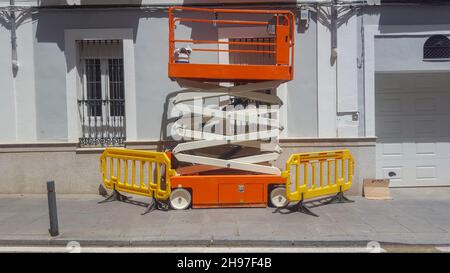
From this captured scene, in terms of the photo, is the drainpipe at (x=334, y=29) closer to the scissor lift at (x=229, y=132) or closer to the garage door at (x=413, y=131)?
the scissor lift at (x=229, y=132)

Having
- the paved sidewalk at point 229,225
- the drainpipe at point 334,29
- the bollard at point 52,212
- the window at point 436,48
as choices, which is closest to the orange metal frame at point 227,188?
the paved sidewalk at point 229,225

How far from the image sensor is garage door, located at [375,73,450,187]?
944cm

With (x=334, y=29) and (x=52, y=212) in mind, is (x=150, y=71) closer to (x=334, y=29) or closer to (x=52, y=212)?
(x=52, y=212)

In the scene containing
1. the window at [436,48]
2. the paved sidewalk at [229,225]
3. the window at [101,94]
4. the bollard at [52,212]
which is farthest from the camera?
the window at [101,94]

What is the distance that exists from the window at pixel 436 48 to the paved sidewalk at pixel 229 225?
3114 millimetres

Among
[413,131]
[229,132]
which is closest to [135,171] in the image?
[229,132]

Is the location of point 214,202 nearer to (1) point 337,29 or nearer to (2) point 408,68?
(1) point 337,29

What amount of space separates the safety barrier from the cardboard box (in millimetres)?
4181

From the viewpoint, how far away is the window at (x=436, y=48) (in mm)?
8484

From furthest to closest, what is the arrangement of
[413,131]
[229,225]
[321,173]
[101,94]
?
[413,131] → [101,94] → [321,173] → [229,225]

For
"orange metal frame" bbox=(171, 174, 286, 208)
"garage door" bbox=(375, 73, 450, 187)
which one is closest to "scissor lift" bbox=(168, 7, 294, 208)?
"orange metal frame" bbox=(171, 174, 286, 208)

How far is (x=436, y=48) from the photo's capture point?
855cm

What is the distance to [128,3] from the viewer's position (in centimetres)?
848

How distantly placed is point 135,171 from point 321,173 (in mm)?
3624
